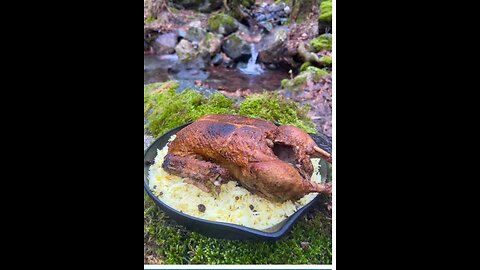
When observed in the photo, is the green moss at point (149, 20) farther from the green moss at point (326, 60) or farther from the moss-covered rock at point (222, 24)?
the green moss at point (326, 60)

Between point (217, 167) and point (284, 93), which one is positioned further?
point (284, 93)

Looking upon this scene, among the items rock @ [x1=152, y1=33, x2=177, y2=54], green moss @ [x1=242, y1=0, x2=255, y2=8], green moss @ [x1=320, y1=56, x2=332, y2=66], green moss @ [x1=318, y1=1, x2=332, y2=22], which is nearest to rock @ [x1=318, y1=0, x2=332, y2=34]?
green moss @ [x1=318, y1=1, x2=332, y2=22]

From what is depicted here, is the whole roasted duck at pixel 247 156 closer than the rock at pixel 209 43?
Yes

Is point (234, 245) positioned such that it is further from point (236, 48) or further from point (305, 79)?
point (236, 48)

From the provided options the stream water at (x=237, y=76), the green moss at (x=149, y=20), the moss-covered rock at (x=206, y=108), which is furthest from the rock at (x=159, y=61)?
the green moss at (x=149, y=20)

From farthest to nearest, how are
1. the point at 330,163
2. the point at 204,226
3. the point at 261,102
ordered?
the point at 261,102
the point at 330,163
the point at 204,226
